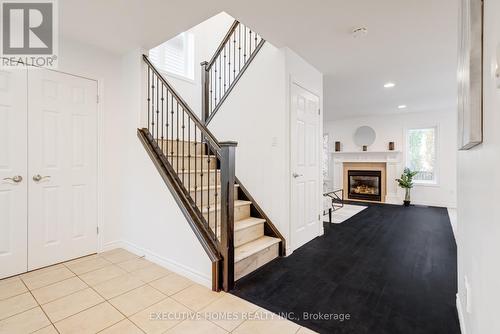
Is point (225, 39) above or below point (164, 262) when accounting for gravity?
above

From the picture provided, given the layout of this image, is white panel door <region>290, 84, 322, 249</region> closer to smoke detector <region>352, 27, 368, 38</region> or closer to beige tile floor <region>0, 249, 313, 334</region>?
smoke detector <region>352, 27, 368, 38</region>

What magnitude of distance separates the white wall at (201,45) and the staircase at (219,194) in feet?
1.62

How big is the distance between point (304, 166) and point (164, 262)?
6.83ft

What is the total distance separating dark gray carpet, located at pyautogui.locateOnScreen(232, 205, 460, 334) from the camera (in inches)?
66.9

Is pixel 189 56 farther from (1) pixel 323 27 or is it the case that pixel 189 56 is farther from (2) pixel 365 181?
(2) pixel 365 181

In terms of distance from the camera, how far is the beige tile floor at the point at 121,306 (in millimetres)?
1627

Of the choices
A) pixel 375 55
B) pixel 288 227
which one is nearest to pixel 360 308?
pixel 288 227

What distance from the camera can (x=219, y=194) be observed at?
2.89 metres

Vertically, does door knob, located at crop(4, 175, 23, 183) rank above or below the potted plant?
above

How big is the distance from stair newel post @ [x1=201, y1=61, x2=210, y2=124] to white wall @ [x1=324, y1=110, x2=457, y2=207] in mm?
5213

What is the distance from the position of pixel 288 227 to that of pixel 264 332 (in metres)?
1.42

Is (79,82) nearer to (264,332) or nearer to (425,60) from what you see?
(264,332)

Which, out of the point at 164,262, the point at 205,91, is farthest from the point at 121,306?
the point at 205,91

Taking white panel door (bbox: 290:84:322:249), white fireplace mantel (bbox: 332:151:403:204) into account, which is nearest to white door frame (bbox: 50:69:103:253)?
white panel door (bbox: 290:84:322:249)
